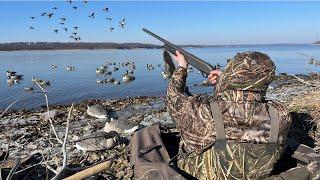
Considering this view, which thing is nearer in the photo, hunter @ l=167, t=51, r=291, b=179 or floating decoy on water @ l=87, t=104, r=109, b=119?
hunter @ l=167, t=51, r=291, b=179

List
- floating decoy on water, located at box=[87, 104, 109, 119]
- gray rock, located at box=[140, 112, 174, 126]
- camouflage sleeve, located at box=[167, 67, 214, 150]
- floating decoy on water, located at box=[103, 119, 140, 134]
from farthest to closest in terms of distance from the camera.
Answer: floating decoy on water, located at box=[87, 104, 109, 119], gray rock, located at box=[140, 112, 174, 126], floating decoy on water, located at box=[103, 119, 140, 134], camouflage sleeve, located at box=[167, 67, 214, 150]

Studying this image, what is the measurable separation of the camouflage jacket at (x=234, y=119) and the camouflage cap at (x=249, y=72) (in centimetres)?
10

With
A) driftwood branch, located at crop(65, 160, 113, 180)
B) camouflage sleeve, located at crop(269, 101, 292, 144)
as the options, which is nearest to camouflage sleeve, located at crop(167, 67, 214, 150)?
camouflage sleeve, located at crop(269, 101, 292, 144)

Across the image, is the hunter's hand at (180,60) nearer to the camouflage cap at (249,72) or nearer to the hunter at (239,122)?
the hunter at (239,122)

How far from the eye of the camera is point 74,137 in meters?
7.88

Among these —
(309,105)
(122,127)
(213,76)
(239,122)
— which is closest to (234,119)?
(239,122)

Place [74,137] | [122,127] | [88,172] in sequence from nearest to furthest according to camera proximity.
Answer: [88,172]
[74,137]
[122,127]

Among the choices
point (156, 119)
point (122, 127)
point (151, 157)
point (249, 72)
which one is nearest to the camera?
point (249, 72)

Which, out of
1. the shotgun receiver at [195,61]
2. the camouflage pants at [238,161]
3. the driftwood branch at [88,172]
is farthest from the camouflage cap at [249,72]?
the driftwood branch at [88,172]

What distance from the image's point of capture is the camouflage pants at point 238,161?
11.1 ft

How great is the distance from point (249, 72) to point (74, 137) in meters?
5.15

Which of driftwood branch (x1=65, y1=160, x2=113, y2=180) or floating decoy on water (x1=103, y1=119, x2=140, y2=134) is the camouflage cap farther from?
floating decoy on water (x1=103, y1=119, x2=140, y2=134)

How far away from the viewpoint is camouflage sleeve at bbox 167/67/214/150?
3.38 metres

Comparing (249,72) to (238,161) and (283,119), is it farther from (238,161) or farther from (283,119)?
(238,161)
